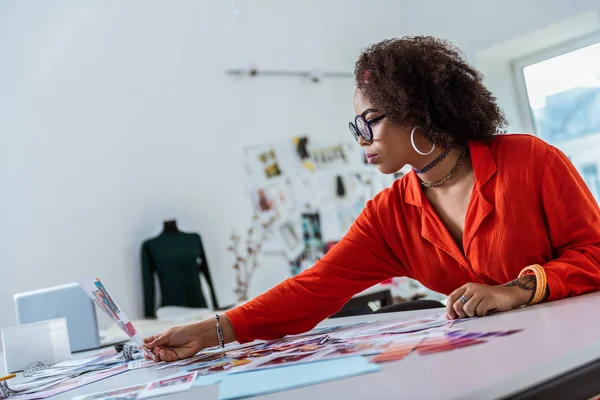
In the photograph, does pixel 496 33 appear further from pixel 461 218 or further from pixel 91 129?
pixel 461 218

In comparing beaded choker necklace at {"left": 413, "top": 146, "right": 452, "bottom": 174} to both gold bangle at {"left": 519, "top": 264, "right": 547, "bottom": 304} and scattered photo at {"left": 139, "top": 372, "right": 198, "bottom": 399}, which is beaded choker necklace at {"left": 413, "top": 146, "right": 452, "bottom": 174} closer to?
gold bangle at {"left": 519, "top": 264, "right": 547, "bottom": 304}

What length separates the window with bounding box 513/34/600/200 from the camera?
4625 millimetres

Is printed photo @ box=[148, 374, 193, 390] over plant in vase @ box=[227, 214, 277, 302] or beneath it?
beneath

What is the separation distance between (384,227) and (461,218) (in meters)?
0.23

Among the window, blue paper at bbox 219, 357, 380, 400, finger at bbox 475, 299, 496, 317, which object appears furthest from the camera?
the window

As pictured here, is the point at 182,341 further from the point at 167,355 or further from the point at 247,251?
the point at 247,251

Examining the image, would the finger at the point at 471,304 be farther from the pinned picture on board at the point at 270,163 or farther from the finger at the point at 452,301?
the pinned picture on board at the point at 270,163

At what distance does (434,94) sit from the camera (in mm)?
1665

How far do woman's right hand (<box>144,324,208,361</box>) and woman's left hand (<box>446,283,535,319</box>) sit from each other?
1.91ft

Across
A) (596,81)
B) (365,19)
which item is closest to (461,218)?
(596,81)

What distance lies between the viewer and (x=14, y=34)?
384 centimetres

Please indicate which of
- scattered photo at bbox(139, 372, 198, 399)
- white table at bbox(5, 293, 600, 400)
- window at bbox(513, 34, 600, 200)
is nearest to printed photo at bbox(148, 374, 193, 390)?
scattered photo at bbox(139, 372, 198, 399)

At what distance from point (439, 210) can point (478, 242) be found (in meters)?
0.18

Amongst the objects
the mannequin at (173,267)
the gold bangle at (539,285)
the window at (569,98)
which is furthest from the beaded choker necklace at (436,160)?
the window at (569,98)
